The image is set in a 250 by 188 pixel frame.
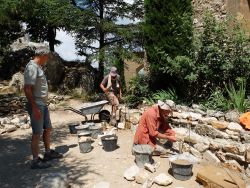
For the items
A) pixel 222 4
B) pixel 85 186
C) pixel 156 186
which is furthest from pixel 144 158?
pixel 222 4

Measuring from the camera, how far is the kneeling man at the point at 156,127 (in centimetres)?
616

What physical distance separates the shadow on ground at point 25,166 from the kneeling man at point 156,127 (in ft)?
3.62

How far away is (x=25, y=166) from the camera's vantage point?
6.41m

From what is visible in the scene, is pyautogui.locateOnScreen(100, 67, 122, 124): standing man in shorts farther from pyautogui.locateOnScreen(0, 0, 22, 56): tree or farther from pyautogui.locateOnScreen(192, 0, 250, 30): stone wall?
pyautogui.locateOnScreen(0, 0, 22, 56): tree

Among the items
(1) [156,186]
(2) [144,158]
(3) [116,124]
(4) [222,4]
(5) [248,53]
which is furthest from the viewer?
(4) [222,4]

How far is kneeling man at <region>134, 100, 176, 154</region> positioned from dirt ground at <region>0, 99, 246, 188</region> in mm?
358

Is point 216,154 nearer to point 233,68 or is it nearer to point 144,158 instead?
point 144,158

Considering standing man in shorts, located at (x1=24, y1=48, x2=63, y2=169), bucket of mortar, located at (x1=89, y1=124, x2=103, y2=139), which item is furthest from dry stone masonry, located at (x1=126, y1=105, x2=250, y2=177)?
standing man in shorts, located at (x1=24, y1=48, x2=63, y2=169)

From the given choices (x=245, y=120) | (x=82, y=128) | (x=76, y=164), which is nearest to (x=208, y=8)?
(x=245, y=120)

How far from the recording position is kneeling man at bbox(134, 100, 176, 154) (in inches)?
242

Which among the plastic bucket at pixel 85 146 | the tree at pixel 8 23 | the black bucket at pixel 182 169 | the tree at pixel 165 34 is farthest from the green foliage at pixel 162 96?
the tree at pixel 8 23

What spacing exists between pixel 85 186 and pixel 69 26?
34.1 feet

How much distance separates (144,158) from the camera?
237 inches

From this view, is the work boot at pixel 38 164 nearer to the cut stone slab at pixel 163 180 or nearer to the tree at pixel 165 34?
the cut stone slab at pixel 163 180
